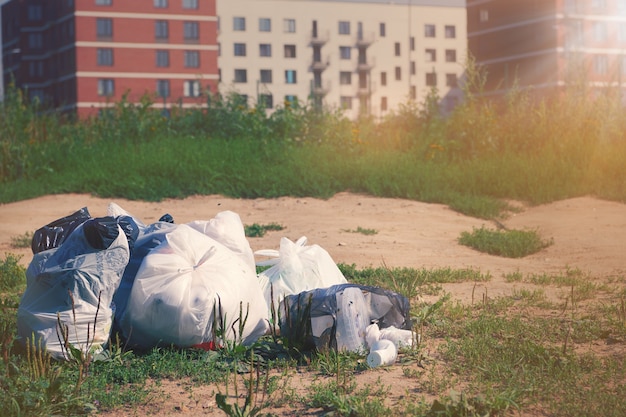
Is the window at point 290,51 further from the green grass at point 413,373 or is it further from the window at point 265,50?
the green grass at point 413,373

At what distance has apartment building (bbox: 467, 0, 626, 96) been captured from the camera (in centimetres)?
5138

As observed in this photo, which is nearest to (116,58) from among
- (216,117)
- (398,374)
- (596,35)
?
(596,35)

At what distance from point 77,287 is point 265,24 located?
6681 cm

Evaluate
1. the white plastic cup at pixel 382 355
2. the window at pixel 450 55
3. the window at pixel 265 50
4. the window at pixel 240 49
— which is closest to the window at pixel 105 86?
the window at pixel 240 49

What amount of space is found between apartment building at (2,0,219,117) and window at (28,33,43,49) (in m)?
2.09

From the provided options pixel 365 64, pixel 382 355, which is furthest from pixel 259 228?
pixel 365 64

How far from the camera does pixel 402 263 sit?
7688 mm

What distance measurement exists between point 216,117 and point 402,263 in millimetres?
7890

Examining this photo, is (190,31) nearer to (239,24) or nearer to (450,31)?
(239,24)

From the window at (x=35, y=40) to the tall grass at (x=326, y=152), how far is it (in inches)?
1899

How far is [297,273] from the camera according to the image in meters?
5.34

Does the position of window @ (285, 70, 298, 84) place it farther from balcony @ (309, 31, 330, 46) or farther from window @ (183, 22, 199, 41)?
window @ (183, 22, 199, 41)

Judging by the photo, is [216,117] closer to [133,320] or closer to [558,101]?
[558,101]

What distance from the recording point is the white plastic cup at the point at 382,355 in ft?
13.9
